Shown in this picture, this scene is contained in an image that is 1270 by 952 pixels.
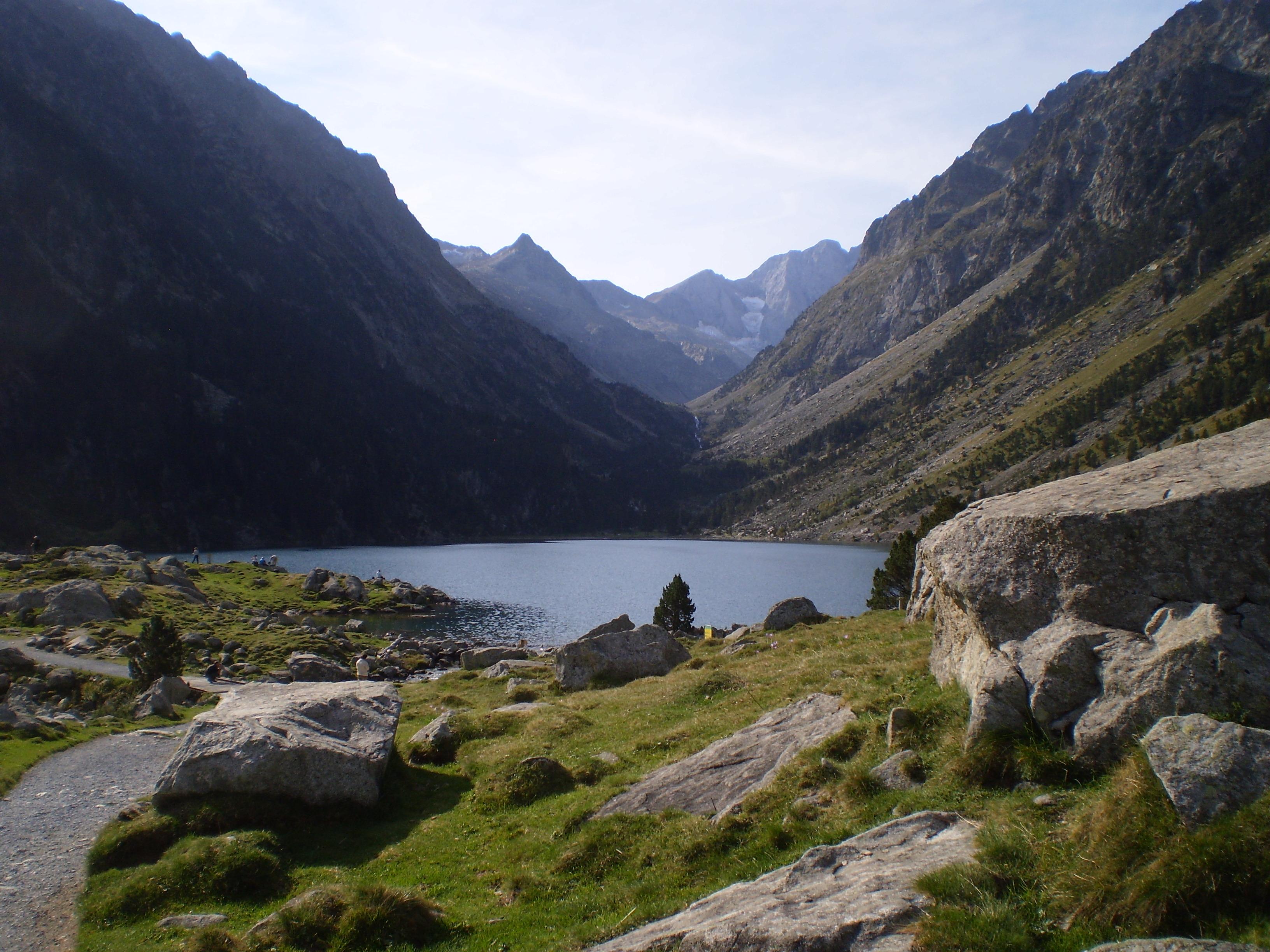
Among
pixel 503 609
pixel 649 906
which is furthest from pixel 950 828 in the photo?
pixel 503 609

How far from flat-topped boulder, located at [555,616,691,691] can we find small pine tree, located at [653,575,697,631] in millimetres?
22916

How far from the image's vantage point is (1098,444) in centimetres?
16225

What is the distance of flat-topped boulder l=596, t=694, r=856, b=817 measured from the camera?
1302 centimetres

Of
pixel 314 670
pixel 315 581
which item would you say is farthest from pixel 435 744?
pixel 315 581

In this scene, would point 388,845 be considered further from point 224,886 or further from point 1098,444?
point 1098,444

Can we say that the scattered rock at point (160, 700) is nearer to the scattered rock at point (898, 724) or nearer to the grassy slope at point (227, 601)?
the grassy slope at point (227, 601)

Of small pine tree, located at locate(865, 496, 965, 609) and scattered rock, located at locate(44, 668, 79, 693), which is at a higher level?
small pine tree, located at locate(865, 496, 965, 609)

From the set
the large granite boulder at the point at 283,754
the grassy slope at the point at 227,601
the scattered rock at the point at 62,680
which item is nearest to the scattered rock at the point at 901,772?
the large granite boulder at the point at 283,754

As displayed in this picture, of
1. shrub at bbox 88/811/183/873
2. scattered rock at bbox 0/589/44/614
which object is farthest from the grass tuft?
scattered rock at bbox 0/589/44/614

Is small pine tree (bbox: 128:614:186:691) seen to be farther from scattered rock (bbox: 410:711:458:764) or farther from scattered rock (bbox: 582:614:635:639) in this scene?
scattered rock (bbox: 582:614:635:639)

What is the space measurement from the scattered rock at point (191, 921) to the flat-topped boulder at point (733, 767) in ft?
22.8

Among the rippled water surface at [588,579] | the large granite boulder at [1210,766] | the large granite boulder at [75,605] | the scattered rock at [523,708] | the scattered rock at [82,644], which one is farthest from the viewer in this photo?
the rippled water surface at [588,579]

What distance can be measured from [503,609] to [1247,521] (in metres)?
85.7

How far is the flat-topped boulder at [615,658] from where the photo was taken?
31.1m
